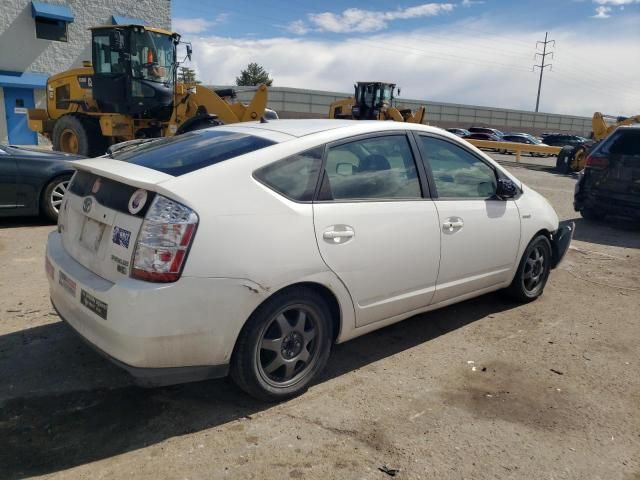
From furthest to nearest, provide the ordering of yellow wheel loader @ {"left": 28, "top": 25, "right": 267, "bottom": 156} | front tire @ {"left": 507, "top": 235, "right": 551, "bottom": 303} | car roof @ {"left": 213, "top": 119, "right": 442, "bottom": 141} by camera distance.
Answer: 1. yellow wheel loader @ {"left": 28, "top": 25, "right": 267, "bottom": 156}
2. front tire @ {"left": 507, "top": 235, "right": 551, "bottom": 303}
3. car roof @ {"left": 213, "top": 119, "right": 442, "bottom": 141}

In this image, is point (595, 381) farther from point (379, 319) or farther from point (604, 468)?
point (379, 319)

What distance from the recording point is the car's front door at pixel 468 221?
12.8 ft

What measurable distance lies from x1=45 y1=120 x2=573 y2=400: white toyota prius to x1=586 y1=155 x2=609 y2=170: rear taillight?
544 cm

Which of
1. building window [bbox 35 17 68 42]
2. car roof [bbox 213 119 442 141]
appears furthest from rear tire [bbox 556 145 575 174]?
building window [bbox 35 17 68 42]

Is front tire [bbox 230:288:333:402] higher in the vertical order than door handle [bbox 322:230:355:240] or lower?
lower

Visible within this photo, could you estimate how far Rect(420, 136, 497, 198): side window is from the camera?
155 inches

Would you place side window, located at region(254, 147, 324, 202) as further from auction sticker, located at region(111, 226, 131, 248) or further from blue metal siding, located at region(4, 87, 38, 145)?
blue metal siding, located at region(4, 87, 38, 145)

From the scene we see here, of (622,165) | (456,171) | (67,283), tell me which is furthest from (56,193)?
(622,165)

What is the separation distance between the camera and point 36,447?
2.69m

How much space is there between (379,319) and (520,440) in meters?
1.11

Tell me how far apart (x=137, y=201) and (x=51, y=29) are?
80.1 ft

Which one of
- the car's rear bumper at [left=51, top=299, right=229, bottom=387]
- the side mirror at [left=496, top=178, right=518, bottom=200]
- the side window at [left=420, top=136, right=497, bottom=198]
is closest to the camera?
the car's rear bumper at [left=51, top=299, right=229, bottom=387]

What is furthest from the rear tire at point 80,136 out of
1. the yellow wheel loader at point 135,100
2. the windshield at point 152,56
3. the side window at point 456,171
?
the side window at point 456,171

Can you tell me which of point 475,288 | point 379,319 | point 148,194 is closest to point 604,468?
point 379,319
